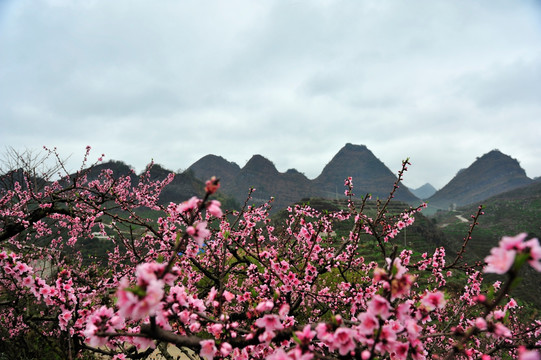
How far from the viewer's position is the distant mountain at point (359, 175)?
124 meters

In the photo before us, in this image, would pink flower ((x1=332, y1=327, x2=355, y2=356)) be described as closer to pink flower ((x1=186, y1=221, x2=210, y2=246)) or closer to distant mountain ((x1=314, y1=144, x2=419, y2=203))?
pink flower ((x1=186, y1=221, x2=210, y2=246))

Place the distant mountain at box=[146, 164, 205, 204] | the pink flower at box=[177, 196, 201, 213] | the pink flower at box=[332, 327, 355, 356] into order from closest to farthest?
the pink flower at box=[332, 327, 355, 356], the pink flower at box=[177, 196, 201, 213], the distant mountain at box=[146, 164, 205, 204]

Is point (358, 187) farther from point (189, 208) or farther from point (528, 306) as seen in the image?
point (189, 208)

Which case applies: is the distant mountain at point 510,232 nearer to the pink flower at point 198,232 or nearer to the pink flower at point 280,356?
the pink flower at point 280,356

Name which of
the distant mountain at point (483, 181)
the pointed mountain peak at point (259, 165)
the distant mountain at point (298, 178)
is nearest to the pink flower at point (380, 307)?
the distant mountain at point (298, 178)

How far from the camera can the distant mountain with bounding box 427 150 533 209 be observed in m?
110

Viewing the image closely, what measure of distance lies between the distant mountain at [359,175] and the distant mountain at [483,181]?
68.0 ft

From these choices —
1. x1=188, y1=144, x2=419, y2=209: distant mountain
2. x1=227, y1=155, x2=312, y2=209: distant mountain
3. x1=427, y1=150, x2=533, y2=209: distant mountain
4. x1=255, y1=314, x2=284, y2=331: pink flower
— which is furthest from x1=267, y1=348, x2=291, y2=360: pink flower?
x1=427, y1=150, x2=533, y2=209: distant mountain

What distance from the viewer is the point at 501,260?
1.25 meters

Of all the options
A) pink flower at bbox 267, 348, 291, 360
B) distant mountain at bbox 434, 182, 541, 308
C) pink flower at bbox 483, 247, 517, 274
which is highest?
pink flower at bbox 483, 247, 517, 274

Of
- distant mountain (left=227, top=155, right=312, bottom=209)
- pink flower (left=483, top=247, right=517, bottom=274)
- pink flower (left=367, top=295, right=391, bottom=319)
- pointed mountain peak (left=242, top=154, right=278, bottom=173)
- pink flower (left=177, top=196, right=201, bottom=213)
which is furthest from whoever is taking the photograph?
pointed mountain peak (left=242, top=154, right=278, bottom=173)

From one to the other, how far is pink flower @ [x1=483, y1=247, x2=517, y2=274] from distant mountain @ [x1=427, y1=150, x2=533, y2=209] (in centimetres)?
12880

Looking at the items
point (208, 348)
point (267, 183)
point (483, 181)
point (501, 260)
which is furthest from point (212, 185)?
point (483, 181)

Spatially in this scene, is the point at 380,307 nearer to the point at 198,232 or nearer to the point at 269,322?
the point at 269,322
